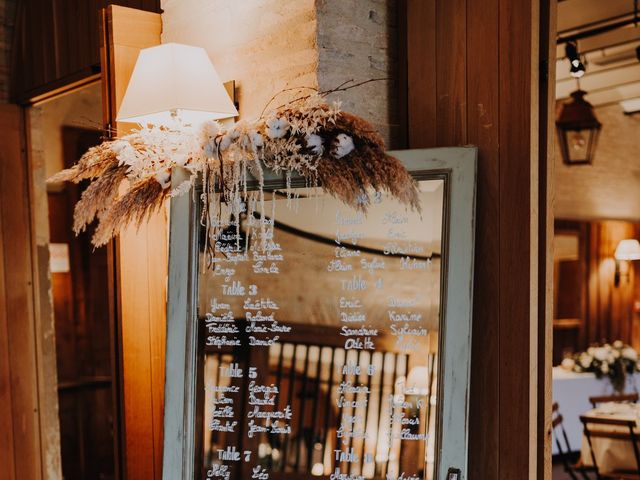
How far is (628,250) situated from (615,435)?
3533mm

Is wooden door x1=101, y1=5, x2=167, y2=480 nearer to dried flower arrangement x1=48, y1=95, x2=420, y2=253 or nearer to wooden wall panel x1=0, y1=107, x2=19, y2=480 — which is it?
dried flower arrangement x1=48, y1=95, x2=420, y2=253

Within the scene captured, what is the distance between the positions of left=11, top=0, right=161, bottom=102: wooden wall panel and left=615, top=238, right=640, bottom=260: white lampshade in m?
6.45

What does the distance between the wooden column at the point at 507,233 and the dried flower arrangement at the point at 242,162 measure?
0.31 m

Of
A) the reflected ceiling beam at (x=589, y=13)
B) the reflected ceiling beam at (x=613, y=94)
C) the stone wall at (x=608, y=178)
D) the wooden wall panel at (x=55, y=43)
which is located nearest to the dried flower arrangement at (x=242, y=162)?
the wooden wall panel at (x=55, y=43)

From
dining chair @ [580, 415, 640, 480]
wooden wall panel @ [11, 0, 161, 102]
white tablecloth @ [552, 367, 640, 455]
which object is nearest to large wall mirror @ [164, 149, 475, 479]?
wooden wall panel @ [11, 0, 161, 102]

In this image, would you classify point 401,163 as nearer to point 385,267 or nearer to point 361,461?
point 385,267

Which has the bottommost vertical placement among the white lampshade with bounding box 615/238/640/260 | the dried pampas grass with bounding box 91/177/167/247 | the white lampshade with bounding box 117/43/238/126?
the white lampshade with bounding box 615/238/640/260

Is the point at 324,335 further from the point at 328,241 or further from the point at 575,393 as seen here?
the point at 575,393

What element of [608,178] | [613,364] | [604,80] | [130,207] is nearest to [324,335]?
[130,207]

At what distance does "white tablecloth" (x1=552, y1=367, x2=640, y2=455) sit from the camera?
6453mm

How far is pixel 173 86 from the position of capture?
2.41 metres

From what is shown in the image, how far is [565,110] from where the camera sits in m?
4.69

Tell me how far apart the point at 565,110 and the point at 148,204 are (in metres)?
3.23

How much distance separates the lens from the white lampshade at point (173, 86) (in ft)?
7.89
